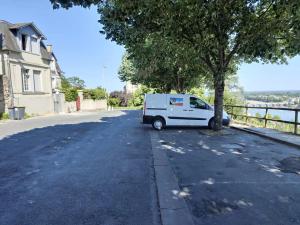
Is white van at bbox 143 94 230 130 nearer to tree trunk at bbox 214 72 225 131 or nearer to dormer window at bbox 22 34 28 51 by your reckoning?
tree trunk at bbox 214 72 225 131

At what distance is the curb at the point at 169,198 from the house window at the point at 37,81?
77.8 ft

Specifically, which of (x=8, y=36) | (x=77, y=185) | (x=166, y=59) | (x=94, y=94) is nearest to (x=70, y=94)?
(x=94, y=94)

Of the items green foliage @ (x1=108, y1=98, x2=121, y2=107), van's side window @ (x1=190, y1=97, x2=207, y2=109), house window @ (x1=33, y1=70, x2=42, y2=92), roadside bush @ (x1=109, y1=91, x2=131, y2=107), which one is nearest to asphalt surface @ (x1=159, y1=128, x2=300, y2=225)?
van's side window @ (x1=190, y1=97, x2=207, y2=109)

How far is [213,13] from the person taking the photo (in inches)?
448

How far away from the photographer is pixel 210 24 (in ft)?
39.1

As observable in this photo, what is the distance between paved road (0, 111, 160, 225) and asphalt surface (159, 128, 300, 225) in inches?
30.3

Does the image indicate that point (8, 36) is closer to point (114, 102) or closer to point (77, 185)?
point (77, 185)

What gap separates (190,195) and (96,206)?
1613 mm

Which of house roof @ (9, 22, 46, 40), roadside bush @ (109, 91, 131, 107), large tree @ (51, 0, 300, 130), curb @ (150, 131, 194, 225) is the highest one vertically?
house roof @ (9, 22, 46, 40)

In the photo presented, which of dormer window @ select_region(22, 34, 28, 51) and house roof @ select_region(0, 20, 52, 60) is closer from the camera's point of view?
house roof @ select_region(0, 20, 52, 60)

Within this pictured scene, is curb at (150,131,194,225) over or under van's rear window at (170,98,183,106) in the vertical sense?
under

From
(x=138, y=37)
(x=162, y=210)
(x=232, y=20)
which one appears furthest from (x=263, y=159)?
(x=138, y=37)

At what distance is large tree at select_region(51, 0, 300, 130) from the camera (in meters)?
10.8

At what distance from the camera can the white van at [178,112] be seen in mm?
14672
